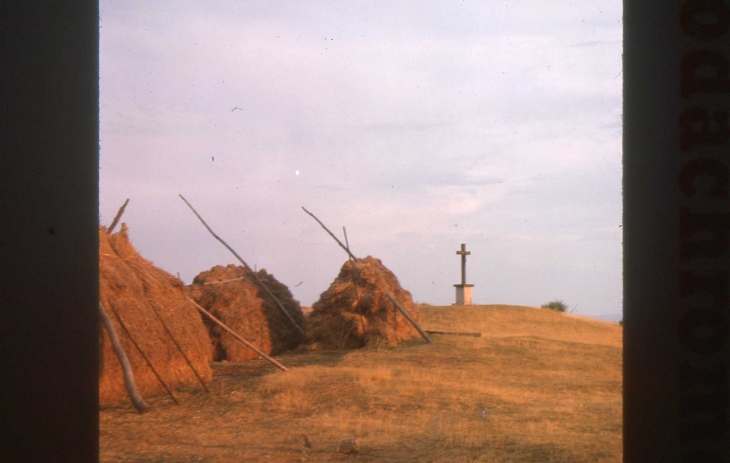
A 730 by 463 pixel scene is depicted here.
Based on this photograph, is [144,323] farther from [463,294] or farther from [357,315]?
[463,294]

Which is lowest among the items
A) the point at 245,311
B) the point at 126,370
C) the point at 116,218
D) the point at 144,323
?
the point at 126,370

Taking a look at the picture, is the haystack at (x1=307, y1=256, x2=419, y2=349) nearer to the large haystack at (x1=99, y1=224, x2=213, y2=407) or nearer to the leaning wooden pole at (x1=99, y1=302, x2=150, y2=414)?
the large haystack at (x1=99, y1=224, x2=213, y2=407)

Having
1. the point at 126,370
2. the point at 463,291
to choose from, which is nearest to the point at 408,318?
the point at 126,370

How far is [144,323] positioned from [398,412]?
3821 millimetres

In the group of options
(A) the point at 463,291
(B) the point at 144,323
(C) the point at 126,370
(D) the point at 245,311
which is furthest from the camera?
(A) the point at 463,291

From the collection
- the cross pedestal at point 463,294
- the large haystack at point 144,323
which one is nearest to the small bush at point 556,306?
the cross pedestal at point 463,294

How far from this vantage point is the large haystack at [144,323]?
26.7 ft

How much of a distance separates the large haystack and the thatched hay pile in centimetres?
299

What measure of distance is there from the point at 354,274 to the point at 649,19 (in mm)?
13663

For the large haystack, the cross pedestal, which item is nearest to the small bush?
the cross pedestal

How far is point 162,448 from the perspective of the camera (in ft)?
19.4

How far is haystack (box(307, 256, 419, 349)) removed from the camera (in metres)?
14.5

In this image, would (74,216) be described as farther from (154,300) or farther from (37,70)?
(154,300)

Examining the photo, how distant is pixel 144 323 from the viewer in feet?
28.9
